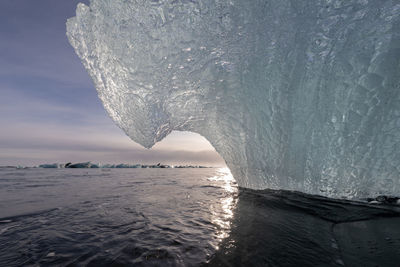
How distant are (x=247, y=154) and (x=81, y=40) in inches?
214

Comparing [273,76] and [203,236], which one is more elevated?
[273,76]

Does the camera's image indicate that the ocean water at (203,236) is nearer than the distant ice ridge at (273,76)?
Yes

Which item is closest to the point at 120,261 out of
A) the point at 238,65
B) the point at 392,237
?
the point at 392,237

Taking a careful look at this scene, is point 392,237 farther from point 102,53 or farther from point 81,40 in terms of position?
point 81,40

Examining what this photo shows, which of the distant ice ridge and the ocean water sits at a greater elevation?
the distant ice ridge

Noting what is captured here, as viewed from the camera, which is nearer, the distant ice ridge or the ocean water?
the ocean water

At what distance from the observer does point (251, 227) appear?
243cm

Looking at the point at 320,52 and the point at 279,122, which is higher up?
the point at 320,52

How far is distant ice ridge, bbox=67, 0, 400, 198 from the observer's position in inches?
130

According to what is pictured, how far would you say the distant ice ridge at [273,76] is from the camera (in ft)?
10.9

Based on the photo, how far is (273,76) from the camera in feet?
13.8

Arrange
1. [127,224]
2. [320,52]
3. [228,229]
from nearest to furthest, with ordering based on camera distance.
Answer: [228,229]
[127,224]
[320,52]

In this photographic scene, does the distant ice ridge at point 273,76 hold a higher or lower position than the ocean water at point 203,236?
higher

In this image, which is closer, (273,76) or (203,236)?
(203,236)
